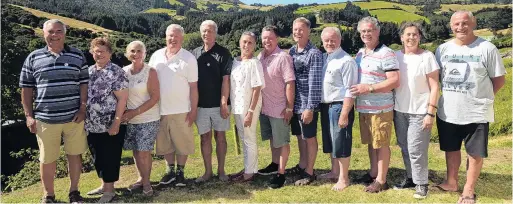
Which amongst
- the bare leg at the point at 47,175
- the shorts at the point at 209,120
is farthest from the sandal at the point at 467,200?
the bare leg at the point at 47,175

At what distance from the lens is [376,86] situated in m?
5.41

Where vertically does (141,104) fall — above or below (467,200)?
above

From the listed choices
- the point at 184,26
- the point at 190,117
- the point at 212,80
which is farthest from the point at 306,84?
the point at 184,26

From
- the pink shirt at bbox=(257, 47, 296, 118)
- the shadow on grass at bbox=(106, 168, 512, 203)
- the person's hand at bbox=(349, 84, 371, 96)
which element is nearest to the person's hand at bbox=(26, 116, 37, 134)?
the shadow on grass at bbox=(106, 168, 512, 203)

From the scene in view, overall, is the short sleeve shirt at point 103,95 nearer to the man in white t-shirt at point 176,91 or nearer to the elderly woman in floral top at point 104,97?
the elderly woman in floral top at point 104,97

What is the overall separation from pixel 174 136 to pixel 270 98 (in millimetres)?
1594

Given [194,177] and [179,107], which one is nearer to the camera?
[179,107]

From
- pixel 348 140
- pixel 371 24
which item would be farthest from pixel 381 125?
pixel 371 24

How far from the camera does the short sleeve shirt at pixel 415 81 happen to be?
17.5 feet

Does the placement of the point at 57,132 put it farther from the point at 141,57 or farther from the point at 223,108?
the point at 223,108

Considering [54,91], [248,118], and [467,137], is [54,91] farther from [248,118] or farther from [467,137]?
[467,137]

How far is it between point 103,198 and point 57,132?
116cm

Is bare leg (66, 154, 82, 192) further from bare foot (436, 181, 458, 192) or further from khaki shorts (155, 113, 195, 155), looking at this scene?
bare foot (436, 181, 458, 192)

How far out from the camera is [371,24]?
550cm
